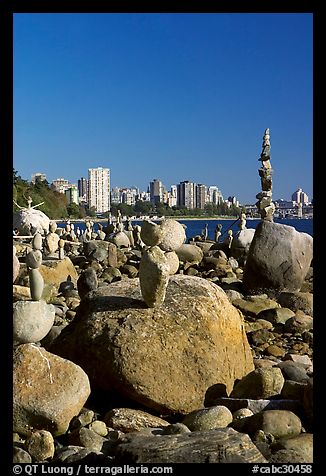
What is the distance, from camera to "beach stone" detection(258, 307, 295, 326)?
29.2 feet

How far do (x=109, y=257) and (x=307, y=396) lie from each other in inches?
497

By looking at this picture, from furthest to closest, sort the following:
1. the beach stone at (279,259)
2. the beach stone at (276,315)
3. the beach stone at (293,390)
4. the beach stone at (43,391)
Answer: the beach stone at (279,259)
the beach stone at (276,315)
the beach stone at (293,390)
the beach stone at (43,391)

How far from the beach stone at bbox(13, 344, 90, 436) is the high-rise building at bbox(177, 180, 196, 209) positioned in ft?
40.0

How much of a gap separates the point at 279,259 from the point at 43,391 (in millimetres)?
7104

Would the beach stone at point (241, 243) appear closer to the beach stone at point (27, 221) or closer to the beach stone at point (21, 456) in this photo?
the beach stone at point (27, 221)

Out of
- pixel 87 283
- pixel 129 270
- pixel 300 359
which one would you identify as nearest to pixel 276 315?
pixel 300 359

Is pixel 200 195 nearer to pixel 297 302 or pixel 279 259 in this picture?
pixel 279 259

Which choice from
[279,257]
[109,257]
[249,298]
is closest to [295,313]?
[249,298]

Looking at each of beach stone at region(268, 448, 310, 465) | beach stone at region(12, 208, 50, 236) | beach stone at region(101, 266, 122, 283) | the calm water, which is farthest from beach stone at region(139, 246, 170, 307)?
beach stone at region(12, 208, 50, 236)

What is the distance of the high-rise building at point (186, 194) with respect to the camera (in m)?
16.9

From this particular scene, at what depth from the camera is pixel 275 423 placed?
4.14 metres

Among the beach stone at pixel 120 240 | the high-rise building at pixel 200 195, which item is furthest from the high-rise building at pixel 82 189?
the beach stone at pixel 120 240

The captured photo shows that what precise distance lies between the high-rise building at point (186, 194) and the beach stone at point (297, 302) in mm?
6874
